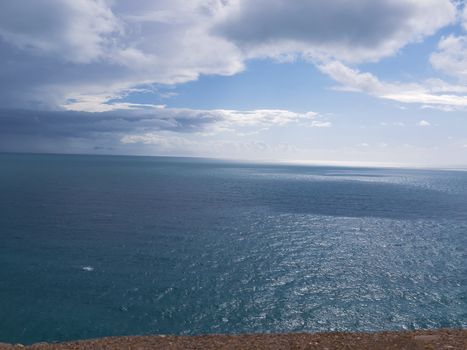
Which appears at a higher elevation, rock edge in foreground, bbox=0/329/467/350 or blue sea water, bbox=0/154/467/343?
rock edge in foreground, bbox=0/329/467/350

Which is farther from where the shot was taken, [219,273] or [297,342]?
[219,273]

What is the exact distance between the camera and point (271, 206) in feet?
315

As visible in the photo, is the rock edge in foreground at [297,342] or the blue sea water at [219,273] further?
the blue sea water at [219,273]

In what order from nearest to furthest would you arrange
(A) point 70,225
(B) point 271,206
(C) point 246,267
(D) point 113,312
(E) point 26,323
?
(E) point 26,323 → (D) point 113,312 → (C) point 246,267 → (A) point 70,225 → (B) point 271,206

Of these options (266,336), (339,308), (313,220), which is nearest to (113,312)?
(266,336)

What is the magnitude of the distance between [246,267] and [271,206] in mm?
51936

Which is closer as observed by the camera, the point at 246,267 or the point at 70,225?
the point at 246,267

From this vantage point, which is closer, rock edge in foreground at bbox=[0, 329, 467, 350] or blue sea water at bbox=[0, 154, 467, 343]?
rock edge in foreground at bbox=[0, 329, 467, 350]

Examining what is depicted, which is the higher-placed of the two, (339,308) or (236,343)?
(236,343)

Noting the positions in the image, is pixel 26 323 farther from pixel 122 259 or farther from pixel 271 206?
pixel 271 206

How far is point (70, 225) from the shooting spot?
64.9m

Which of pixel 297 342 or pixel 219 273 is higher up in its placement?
pixel 297 342

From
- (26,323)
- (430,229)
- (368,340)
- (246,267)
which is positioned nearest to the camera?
(368,340)

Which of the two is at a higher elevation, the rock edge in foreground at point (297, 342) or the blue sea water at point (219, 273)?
the rock edge in foreground at point (297, 342)
